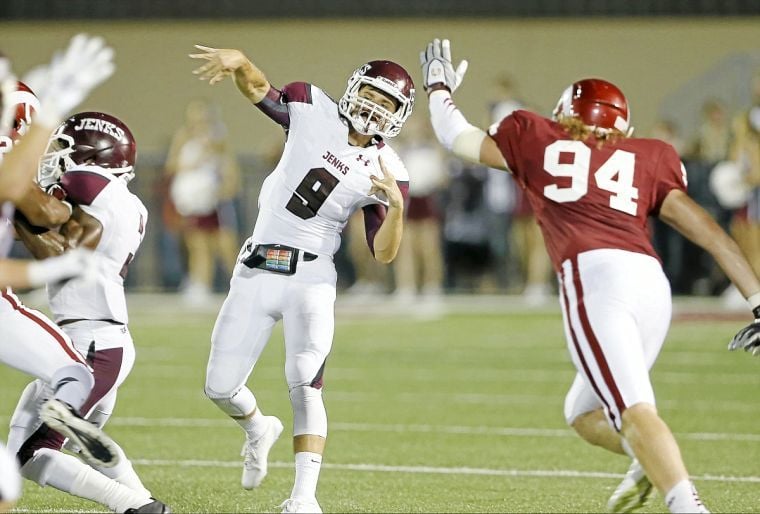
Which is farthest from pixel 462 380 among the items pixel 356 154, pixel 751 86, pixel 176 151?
pixel 751 86

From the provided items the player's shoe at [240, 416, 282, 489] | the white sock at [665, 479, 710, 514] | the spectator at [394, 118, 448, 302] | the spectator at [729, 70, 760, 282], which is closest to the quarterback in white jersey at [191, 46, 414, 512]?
the player's shoe at [240, 416, 282, 489]

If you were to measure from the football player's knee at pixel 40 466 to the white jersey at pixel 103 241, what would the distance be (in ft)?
1.62

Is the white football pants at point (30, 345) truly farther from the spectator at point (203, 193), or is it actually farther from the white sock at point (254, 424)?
the spectator at point (203, 193)

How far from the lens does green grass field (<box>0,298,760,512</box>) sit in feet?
20.1

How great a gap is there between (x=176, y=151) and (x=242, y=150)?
3.68 metres

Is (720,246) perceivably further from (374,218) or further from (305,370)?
(305,370)

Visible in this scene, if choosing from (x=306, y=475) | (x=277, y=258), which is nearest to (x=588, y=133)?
(x=277, y=258)

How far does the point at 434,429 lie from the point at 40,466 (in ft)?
11.2

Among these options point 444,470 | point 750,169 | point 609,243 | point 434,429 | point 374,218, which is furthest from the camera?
point 750,169

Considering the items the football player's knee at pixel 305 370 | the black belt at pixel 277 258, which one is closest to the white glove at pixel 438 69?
the black belt at pixel 277 258

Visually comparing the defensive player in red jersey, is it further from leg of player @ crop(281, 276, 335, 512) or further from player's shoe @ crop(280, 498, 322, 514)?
player's shoe @ crop(280, 498, 322, 514)

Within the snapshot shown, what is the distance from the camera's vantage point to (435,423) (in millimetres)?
8195

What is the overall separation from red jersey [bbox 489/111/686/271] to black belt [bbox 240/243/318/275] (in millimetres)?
1043

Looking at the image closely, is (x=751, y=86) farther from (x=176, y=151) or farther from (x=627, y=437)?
(x=627, y=437)
